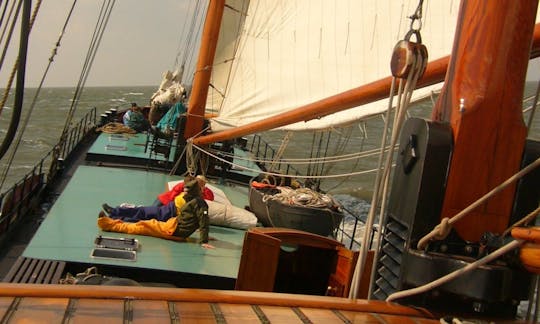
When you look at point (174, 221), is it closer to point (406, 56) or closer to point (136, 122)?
point (406, 56)

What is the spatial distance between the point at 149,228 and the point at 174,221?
349 mm

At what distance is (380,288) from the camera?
11.5 ft

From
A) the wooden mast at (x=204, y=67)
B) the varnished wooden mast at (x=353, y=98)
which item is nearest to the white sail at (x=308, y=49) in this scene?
the wooden mast at (x=204, y=67)

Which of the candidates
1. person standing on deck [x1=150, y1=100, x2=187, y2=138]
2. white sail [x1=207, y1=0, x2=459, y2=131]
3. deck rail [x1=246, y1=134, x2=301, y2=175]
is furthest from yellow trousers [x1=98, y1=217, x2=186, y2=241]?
person standing on deck [x1=150, y1=100, x2=187, y2=138]

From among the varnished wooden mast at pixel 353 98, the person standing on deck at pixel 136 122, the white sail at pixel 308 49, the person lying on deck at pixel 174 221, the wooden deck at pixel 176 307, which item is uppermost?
the white sail at pixel 308 49

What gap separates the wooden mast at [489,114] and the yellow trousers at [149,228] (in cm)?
543

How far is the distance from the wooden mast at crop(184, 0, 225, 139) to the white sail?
0.13 m

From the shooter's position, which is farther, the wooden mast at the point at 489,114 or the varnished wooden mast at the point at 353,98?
the varnished wooden mast at the point at 353,98

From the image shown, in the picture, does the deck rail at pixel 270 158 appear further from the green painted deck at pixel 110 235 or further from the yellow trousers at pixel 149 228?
the yellow trousers at pixel 149 228

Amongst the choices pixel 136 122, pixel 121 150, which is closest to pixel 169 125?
pixel 121 150

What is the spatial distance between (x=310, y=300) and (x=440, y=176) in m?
0.94

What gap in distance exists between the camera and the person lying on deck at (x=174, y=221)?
7.85 meters

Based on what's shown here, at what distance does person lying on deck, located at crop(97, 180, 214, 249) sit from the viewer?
7.85 meters

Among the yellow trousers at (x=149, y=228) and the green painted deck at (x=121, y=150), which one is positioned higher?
the green painted deck at (x=121, y=150)
